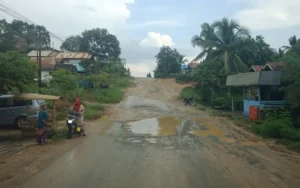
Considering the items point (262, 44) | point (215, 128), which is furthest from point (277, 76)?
point (262, 44)

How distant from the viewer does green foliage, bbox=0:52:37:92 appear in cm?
1387

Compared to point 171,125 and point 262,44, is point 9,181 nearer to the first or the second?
point 171,125

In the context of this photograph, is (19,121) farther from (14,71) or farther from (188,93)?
(188,93)

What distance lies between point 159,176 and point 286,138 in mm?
8228

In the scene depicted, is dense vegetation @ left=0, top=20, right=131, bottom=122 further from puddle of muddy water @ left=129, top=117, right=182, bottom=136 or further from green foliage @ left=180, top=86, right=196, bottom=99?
green foliage @ left=180, top=86, right=196, bottom=99

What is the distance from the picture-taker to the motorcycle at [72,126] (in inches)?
519

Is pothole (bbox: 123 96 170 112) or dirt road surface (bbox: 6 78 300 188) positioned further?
pothole (bbox: 123 96 170 112)

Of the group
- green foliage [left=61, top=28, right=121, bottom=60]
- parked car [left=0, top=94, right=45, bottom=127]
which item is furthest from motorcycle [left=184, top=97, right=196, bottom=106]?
green foliage [left=61, top=28, right=121, bottom=60]

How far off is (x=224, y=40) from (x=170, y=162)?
106ft

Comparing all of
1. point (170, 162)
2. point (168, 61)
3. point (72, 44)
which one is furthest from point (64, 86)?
point (72, 44)

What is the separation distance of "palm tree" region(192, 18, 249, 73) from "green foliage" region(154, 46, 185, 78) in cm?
2509

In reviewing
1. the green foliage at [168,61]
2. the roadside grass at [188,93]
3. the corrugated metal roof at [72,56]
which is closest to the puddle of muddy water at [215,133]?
the roadside grass at [188,93]

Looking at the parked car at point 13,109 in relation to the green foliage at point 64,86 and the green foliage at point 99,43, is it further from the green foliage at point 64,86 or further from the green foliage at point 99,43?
the green foliage at point 99,43

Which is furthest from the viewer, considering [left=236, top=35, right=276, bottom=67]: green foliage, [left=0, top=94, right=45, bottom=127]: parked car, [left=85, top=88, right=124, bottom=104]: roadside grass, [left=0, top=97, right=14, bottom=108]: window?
[left=236, top=35, right=276, bottom=67]: green foliage
